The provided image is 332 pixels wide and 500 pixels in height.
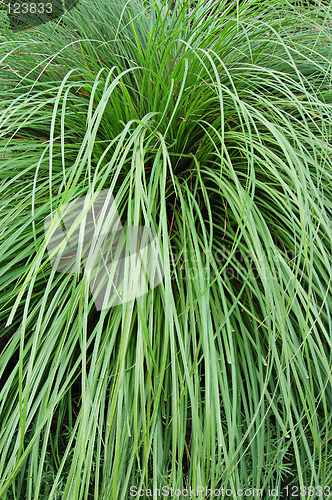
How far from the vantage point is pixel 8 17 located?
1427 mm

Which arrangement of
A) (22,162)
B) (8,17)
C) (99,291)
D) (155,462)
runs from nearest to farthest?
1. (155,462)
2. (99,291)
3. (22,162)
4. (8,17)

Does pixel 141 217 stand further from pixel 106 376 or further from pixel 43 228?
pixel 106 376

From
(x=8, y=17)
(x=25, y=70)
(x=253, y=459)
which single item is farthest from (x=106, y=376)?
(x=8, y=17)

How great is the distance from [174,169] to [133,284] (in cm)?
41

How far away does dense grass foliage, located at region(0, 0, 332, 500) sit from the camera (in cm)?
62

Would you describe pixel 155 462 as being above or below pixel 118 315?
below

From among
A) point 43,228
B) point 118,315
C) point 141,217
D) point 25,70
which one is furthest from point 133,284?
point 25,70

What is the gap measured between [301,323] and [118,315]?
36 centimetres

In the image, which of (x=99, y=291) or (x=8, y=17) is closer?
(x=99, y=291)

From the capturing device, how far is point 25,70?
1170 mm

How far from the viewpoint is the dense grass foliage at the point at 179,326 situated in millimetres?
618

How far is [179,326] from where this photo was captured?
0.66m

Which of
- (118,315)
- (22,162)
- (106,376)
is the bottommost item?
(106,376)

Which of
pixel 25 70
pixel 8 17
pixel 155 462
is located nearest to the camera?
pixel 155 462
